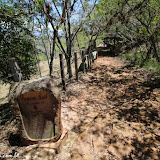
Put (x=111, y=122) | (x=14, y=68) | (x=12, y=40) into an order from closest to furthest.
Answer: (x=14, y=68) → (x=111, y=122) → (x=12, y=40)

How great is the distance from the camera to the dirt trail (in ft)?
6.84

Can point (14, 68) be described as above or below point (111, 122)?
above

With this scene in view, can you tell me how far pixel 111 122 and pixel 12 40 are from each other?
3.74 m

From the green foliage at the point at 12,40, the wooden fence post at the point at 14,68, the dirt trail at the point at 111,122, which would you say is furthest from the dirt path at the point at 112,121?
the green foliage at the point at 12,40

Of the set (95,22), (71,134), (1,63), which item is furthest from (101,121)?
(95,22)

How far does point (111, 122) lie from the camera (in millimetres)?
2893

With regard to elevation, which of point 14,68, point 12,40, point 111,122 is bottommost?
point 111,122

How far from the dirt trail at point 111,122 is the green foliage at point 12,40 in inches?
80.2

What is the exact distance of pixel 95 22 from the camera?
6.38 m

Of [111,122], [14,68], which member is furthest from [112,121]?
[14,68]

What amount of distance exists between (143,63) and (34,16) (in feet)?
24.4

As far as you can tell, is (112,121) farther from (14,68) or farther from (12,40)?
(12,40)

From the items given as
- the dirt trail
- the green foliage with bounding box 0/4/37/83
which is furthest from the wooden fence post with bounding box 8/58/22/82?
the dirt trail

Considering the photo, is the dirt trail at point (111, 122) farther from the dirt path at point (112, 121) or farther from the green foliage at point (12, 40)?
the green foliage at point (12, 40)
